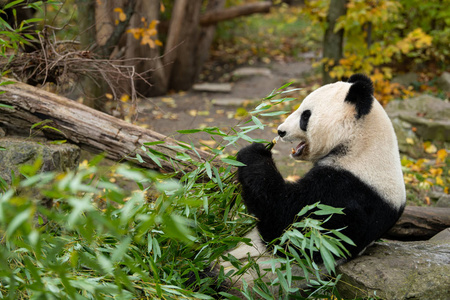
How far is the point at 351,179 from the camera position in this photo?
253 cm

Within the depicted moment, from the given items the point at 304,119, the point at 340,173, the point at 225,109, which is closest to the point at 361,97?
the point at 304,119

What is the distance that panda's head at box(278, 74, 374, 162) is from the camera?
2.63 meters

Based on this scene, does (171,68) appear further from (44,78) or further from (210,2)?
(44,78)

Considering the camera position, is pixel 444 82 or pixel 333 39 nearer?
pixel 333 39

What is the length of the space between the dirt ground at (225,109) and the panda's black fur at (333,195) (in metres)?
1.93

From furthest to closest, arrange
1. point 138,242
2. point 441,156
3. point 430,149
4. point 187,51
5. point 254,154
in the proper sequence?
point 187,51
point 430,149
point 441,156
point 254,154
point 138,242

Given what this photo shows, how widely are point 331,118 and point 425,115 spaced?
15.1 feet

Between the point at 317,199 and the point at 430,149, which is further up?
the point at 317,199

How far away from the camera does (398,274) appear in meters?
2.56

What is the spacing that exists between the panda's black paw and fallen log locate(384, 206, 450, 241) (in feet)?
4.61

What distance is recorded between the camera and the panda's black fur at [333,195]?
8.20ft

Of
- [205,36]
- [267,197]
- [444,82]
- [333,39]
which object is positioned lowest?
[267,197]

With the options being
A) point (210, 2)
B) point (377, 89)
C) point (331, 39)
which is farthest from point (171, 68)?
point (377, 89)

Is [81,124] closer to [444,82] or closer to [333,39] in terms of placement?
[333,39]
